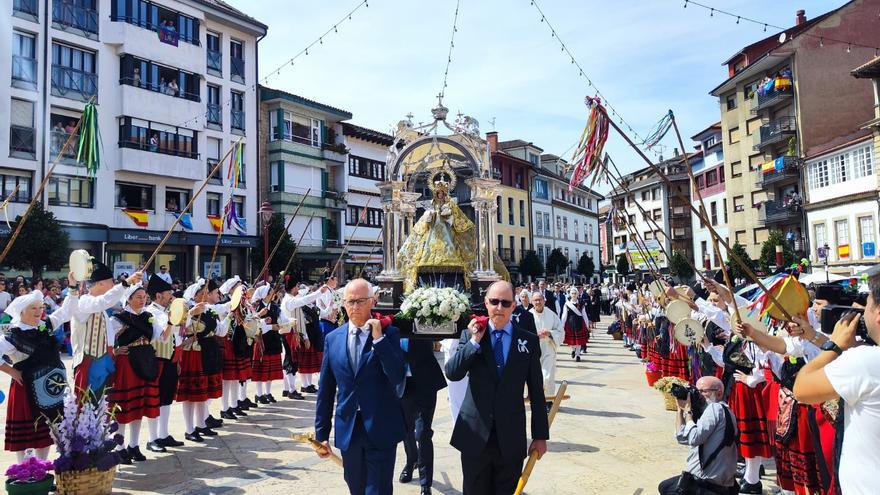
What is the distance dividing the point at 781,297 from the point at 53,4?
32114 mm

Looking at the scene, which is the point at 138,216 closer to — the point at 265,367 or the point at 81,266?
the point at 265,367

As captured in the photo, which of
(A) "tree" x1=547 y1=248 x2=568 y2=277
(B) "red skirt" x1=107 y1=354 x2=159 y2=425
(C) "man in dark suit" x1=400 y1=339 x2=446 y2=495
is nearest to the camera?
(C) "man in dark suit" x1=400 y1=339 x2=446 y2=495

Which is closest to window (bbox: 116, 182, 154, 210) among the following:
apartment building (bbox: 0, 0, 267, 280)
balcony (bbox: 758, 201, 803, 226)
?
apartment building (bbox: 0, 0, 267, 280)

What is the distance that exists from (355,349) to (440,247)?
572 inches

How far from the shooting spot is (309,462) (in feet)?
25.4

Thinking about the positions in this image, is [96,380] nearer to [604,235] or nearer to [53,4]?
[53,4]

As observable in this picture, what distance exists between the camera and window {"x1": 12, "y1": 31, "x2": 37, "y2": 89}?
85.8 feet

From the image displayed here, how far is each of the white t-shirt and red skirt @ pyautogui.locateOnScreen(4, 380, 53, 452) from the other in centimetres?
751

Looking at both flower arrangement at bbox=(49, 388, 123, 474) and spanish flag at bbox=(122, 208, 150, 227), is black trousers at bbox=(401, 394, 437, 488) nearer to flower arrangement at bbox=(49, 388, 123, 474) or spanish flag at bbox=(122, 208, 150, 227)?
flower arrangement at bbox=(49, 388, 123, 474)

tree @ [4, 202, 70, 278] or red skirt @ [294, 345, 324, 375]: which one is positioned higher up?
tree @ [4, 202, 70, 278]

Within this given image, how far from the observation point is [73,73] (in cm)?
2806

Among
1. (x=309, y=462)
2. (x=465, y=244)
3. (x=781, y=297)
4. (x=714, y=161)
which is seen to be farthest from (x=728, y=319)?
(x=714, y=161)

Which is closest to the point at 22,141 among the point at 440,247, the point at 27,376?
the point at 440,247

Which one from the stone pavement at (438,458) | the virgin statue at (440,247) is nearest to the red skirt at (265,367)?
the stone pavement at (438,458)
